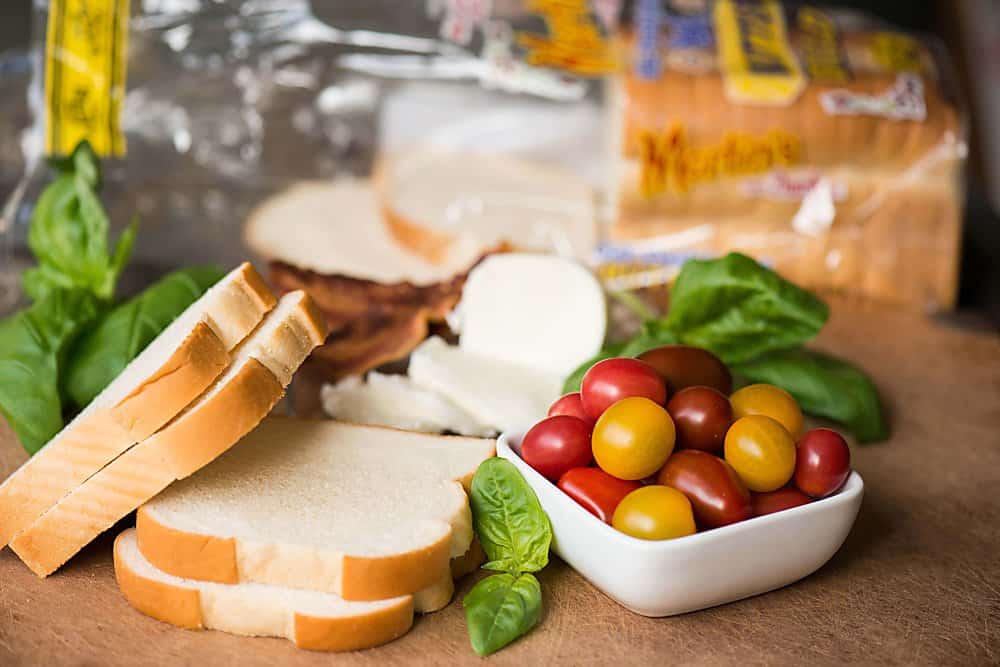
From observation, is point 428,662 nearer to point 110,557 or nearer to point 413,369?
point 110,557

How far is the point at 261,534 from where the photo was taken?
149 cm

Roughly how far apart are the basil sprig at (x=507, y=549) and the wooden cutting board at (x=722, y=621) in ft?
0.13

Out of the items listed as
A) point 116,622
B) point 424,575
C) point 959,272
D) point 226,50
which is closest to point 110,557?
point 116,622

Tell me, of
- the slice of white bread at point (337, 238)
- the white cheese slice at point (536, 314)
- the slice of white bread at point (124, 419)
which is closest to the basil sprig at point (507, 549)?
the slice of white bread at point (124, 419)

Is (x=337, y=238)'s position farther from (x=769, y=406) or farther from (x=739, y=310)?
(x=769, y=406)

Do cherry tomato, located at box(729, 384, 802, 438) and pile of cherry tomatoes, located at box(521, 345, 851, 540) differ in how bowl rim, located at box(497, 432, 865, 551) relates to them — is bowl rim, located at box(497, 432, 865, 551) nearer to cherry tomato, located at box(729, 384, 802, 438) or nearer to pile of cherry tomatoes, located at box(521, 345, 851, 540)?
pile of cherry tomatoes, located at box(521, 345, 851, 540)

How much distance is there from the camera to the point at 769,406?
161 centimetres

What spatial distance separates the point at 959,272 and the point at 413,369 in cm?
200

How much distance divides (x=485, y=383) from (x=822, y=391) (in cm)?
68

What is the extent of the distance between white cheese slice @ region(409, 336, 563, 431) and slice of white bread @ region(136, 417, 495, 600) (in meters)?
0.18

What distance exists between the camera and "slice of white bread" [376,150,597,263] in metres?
3.11

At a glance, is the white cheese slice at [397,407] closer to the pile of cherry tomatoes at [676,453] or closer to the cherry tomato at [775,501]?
the pile of cherry tomatoes at [676,453]

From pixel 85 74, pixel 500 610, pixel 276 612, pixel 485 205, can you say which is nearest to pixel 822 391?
pixel 500 610

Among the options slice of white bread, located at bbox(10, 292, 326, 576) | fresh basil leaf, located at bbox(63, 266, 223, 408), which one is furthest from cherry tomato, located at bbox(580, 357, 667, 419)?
fresh basil leaf, located at bbox(63, 266, 223, 408)
